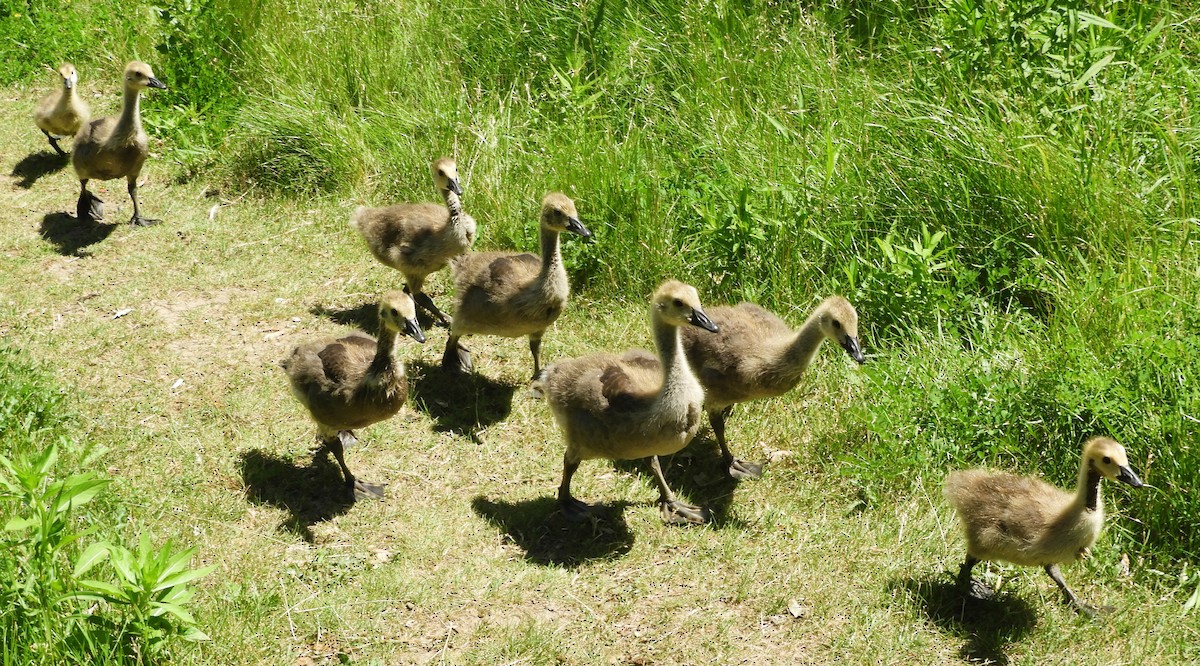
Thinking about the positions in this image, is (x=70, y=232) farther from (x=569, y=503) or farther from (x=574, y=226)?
(x=569, y=503)

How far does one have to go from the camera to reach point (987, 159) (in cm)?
748

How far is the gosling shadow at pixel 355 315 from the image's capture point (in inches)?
326

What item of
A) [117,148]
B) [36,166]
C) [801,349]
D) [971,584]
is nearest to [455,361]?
[801,349]

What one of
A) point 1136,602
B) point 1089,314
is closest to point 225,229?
point 1089,314

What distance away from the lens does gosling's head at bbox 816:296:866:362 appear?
6180 millimetres

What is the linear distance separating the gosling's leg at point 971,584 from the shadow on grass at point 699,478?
4.12ft

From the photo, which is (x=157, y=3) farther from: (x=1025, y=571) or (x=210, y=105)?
(x=1025, y=571)

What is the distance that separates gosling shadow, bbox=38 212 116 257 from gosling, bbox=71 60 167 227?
3.8 inches

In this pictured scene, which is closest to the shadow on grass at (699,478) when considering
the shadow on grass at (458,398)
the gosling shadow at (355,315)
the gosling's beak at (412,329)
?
the shadow on grass at (458,398)

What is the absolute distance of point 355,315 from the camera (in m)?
8.45

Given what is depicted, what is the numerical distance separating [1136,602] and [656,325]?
2822 millimetres

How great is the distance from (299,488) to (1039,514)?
411 centimetres

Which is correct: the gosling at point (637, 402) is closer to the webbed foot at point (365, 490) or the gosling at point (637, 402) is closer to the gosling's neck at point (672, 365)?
the gosling's neck at point (672, 365)

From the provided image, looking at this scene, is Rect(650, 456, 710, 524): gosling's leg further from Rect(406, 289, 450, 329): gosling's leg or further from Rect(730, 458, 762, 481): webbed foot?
Rect(406, 289, 450, 329): gosling's leg
